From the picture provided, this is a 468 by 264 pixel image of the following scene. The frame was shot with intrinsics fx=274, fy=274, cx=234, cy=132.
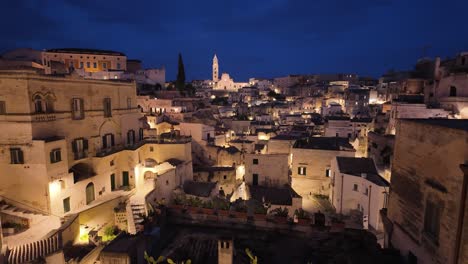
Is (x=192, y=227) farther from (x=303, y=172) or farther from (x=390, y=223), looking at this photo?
(x=303, y=172)

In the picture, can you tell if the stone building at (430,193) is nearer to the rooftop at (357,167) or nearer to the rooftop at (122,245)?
the rooftop at (122,245)

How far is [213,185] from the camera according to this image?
2497cm

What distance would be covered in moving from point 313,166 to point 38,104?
1028 inches

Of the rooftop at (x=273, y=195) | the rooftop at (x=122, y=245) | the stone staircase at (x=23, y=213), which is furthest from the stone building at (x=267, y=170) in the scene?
the rooftop at (x=122, y=245)

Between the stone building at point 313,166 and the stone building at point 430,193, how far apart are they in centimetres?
2037

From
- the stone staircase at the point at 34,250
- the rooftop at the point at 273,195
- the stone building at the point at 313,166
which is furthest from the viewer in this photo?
the stone building at the point at 313,166

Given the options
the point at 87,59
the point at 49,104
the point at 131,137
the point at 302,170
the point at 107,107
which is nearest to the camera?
the point at 49,104

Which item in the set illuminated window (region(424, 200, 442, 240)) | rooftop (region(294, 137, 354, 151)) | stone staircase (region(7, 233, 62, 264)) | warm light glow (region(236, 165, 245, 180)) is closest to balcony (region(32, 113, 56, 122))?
stone staircase (region(7, 233, 62, 264))

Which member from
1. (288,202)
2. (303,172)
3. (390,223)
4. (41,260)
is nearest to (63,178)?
(41,260)

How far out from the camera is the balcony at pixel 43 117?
757 inches

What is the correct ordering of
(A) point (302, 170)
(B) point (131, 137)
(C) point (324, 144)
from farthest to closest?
(C) point (324, 144)
(A) point (302, 170)
(B) point (131, 137)

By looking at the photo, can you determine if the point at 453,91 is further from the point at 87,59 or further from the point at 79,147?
the point at 87,59

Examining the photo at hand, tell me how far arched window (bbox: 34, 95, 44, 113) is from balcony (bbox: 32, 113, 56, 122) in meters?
0.36

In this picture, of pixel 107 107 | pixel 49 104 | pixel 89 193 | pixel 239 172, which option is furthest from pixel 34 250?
pixel 239 172
